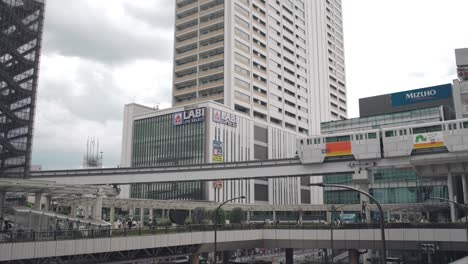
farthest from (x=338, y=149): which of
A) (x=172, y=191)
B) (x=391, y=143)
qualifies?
(x=172, y=191)

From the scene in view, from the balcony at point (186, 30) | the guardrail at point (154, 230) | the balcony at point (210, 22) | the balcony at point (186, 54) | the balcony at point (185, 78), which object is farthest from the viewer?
the balcony at point (186, 30)

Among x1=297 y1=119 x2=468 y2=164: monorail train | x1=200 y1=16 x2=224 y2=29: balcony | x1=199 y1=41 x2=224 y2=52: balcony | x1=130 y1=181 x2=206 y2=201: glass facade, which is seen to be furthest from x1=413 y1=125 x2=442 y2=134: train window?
x1=200 y1=16 x2=224 y2=29: balcony

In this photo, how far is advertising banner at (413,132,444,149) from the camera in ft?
212

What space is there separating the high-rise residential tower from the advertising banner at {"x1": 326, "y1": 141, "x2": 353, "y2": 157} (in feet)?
171

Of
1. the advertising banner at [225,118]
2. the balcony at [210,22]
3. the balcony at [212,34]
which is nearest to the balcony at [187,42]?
the balcony at [212,34]

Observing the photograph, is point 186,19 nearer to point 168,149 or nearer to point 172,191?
point 168,149

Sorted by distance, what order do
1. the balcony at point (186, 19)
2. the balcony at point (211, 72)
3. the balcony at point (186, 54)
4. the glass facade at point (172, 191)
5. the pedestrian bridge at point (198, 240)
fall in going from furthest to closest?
1. the balcony at point (186, 19)
2. the balcony at point (186, 54)
3. the balcony at point (211, 72)
4. the glass facade at point (172, 191)
5. the pedestrian bridge at point (198, 240)

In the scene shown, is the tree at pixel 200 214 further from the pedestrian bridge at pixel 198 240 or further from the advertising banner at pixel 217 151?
the advertising banner at pixel 217 151

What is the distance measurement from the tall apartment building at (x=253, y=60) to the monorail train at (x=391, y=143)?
55.0m

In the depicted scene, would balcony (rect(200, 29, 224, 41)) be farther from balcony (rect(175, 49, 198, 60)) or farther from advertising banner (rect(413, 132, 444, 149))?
advertising banner (rect(413, 132, 444, 149))

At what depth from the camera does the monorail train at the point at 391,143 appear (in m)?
63.9

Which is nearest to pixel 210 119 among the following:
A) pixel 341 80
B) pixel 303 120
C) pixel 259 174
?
pixel 259 174

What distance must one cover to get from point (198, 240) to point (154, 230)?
259 inches

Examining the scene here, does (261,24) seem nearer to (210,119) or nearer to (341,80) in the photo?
(210,119)
